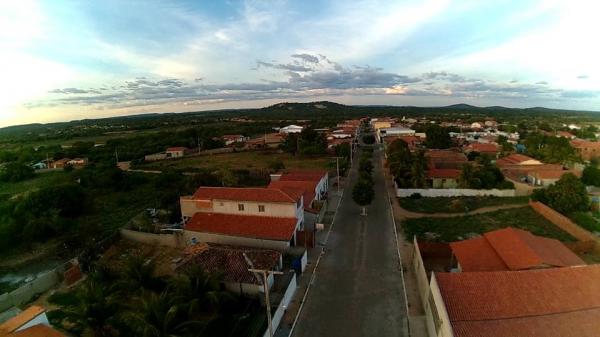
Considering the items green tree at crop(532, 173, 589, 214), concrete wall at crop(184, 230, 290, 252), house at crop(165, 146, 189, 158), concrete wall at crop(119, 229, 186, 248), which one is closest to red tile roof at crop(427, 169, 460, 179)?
green tree at crop(532, 173, 589, 214)

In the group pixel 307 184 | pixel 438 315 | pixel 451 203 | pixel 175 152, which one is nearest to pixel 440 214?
pixel 451 203

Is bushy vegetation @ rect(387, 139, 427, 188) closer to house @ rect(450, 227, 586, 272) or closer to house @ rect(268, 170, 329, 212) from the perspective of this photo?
house @ rect(268, 170, 329, 212)

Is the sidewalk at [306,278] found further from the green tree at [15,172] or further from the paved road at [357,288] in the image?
the green tree at [15,172]

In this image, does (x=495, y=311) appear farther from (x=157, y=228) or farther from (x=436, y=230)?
(x=157, y=228)

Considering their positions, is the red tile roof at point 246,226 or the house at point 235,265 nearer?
the house at point 235,265

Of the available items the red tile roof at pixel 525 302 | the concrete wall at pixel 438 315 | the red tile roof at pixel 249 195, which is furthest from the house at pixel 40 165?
the red tile roof at pixel 525 302

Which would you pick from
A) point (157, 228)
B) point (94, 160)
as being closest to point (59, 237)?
point (157, 228)
